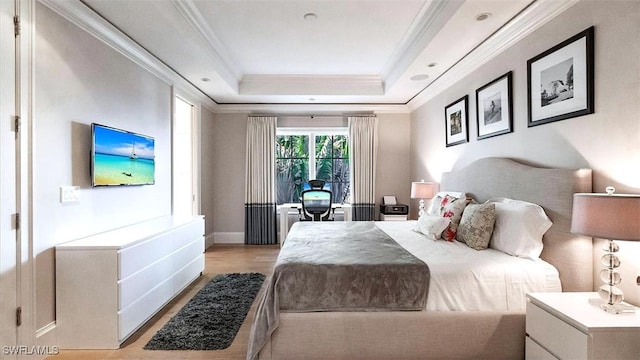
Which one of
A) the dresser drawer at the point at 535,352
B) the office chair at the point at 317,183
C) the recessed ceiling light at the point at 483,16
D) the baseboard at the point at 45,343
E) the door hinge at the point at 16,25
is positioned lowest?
the baseboard at the point at 45,343

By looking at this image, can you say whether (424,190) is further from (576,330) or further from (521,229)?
(576,330)

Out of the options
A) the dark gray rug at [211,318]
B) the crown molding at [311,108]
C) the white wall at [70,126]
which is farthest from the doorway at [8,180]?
the crown molding at [311,108]

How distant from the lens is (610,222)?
1.48 m

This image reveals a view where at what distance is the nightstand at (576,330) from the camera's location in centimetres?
144

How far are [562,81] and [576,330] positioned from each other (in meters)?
1.68

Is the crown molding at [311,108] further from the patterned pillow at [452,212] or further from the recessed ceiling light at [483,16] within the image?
the recessed ceiling light at [483,16]

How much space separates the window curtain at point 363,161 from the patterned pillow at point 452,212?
97.9 inches

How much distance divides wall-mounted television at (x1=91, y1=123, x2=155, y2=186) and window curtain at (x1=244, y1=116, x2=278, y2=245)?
223 cm

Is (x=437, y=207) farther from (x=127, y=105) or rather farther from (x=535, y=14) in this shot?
(x=127, y=105)

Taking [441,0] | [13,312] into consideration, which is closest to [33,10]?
[13,312]

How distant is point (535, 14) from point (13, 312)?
166 inches

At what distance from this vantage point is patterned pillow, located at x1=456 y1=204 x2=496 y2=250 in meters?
2.50

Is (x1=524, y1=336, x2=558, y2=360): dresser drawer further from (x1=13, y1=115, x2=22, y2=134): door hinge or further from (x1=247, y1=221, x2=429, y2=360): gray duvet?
(x1=13, y1=115, x2=22, y2=134): door hinge

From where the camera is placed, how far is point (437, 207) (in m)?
3.42
